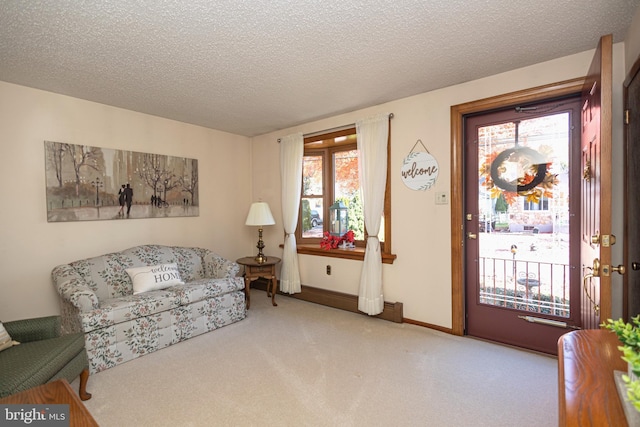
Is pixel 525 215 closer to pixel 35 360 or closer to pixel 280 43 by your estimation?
pixel 280 43

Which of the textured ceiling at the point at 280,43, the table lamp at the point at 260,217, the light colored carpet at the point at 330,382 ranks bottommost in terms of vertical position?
the light colored carpet at the point at 330,382

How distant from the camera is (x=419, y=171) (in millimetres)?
3160

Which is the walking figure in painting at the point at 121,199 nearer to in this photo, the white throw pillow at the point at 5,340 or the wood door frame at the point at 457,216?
the white throw pillow at the point at 5,340

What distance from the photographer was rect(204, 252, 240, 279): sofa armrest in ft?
11.4

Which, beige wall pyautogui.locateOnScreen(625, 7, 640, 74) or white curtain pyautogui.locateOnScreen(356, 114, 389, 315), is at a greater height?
beige wall pyautogui.locateOnScreen(625, 7, 640, 74)

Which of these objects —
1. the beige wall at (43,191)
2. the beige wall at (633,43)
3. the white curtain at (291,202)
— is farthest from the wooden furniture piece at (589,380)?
the beige wall at (43,191)

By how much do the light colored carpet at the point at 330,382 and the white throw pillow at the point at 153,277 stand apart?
2.07 ft

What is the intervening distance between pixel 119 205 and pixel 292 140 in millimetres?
2212

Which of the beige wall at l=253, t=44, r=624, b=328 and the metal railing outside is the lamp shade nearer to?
the beige wall at l=253, t=44, r=624, b=328

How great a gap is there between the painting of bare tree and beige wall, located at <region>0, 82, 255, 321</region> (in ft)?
0.25

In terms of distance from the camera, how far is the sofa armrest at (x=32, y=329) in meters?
2.03

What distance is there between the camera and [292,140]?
164 inches

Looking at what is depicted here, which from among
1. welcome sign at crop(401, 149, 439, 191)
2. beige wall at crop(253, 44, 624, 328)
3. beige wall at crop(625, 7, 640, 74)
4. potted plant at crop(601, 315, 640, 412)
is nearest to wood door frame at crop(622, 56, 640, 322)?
beige wall at crop(625, 7, 640, 74)

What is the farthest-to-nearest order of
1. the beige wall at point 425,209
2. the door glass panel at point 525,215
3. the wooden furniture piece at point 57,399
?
the beige wall at point 425,209, the door glass panel at point 525,215, the wooden furniture piece at point 57,399
